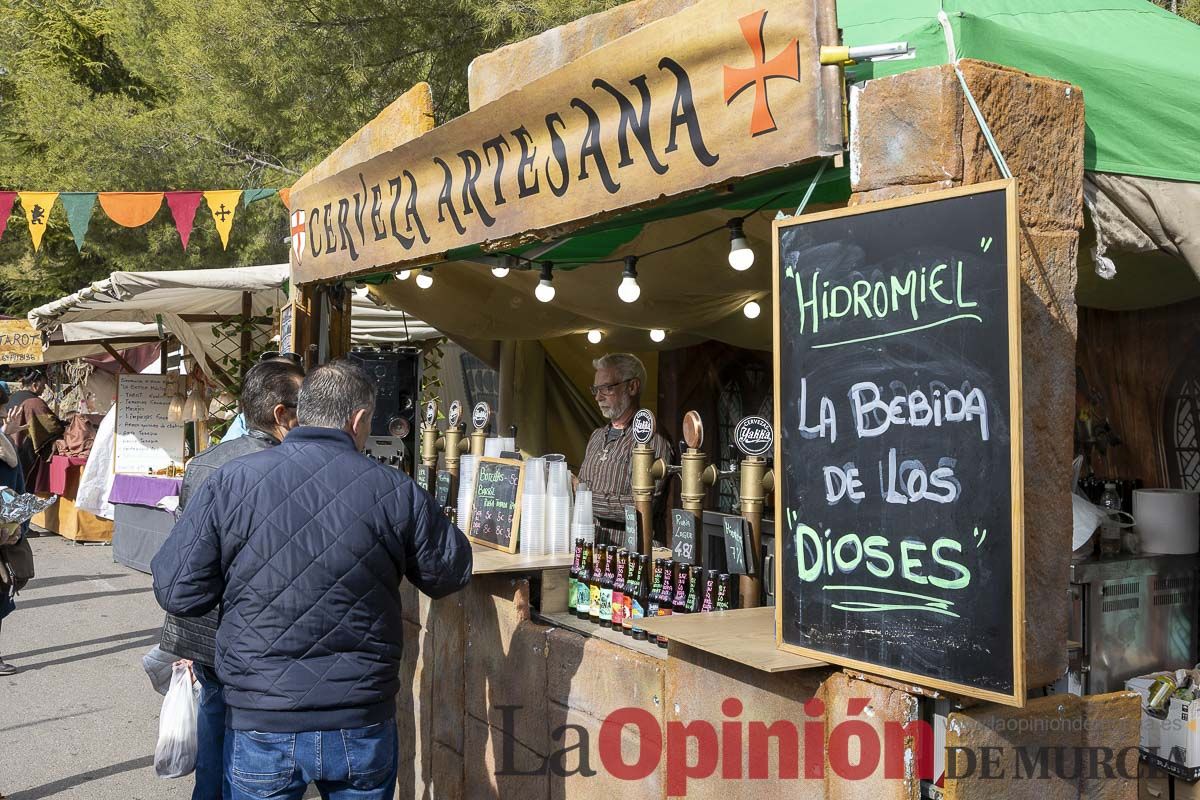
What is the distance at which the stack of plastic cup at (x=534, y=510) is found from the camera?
3883mm

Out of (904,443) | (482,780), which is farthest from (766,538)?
(482,780)

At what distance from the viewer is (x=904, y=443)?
84.5 inches

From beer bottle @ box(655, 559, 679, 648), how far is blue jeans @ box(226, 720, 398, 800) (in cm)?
95

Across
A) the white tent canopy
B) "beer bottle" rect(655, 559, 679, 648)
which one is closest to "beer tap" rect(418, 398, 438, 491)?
"beer bottle" rect(655, 559, 679, 648)

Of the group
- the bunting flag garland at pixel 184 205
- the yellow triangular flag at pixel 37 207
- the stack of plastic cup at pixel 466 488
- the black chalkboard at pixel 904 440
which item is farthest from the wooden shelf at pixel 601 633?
the yellow triangular flag at pixel 37 207

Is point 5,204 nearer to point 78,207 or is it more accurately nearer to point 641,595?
point 78,207

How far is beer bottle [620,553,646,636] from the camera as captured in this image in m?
3.27

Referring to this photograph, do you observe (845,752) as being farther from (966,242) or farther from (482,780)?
(482,780)

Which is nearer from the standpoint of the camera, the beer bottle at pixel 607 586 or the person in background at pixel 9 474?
the beer bottle at pixel 607 586

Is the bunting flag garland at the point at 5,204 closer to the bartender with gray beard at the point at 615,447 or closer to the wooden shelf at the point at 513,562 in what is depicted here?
the bartender with gray beard at the point at 615,447

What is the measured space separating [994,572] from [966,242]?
0.66 meters

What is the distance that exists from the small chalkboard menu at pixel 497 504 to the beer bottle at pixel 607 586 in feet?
1.92

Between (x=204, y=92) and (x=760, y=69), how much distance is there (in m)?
10.9

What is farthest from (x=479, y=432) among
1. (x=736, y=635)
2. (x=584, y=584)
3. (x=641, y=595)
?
(x=736, y=635)
